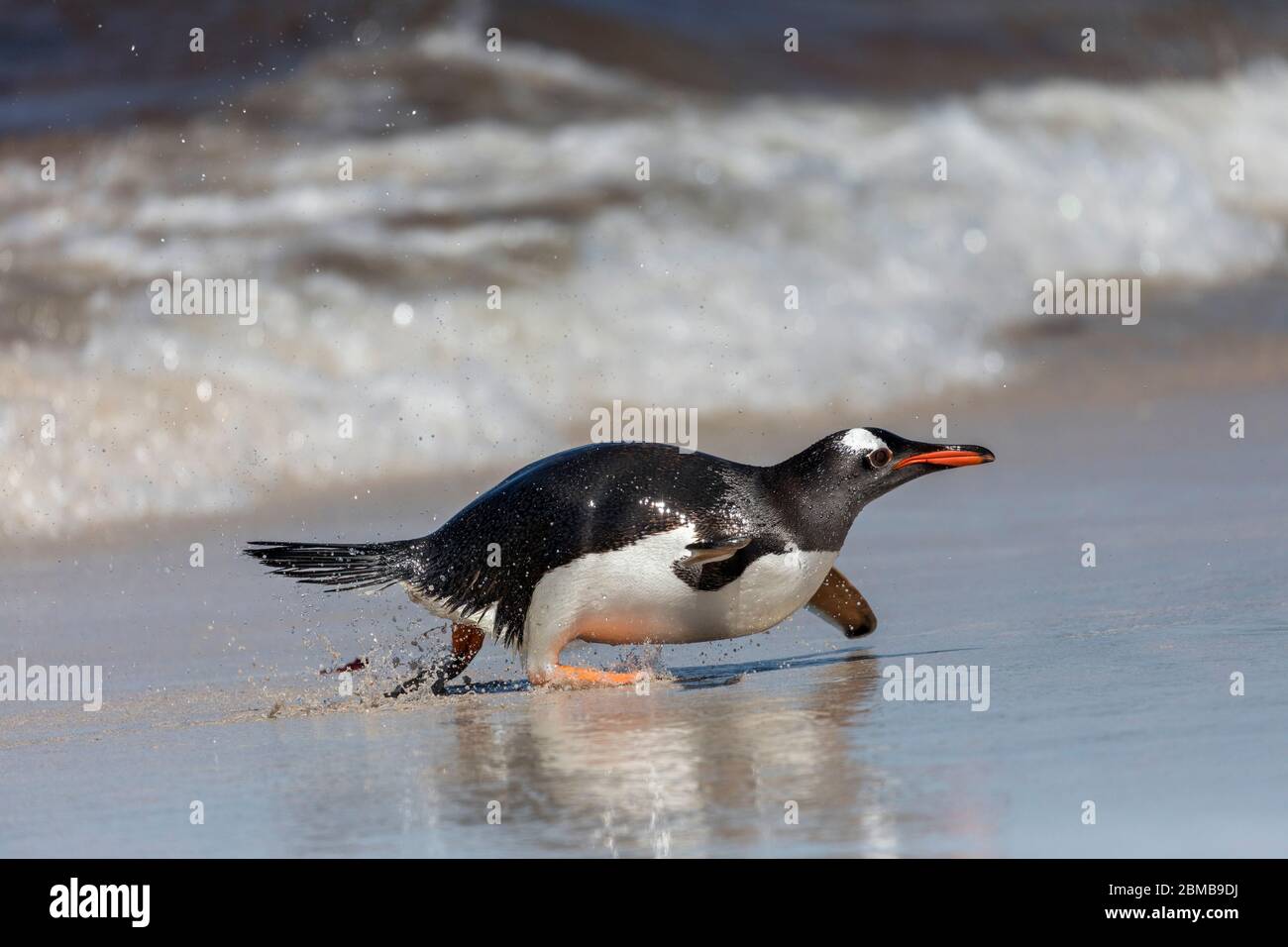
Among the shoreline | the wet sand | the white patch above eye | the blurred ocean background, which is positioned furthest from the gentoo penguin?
the blurred ocean background

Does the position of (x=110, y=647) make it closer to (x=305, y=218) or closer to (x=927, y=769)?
(x=927, y=769)

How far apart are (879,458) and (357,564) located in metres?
1.74

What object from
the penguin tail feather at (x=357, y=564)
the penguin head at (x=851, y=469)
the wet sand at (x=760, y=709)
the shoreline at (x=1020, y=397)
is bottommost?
the wet sand at (x=760, y=709)

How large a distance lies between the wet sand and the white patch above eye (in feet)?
2.30

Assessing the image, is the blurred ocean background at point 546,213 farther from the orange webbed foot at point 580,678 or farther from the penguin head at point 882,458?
the penguin head at point 882,458

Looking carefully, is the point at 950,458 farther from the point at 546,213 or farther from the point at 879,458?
the point at 546,213

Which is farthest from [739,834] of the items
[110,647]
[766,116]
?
[766,116]

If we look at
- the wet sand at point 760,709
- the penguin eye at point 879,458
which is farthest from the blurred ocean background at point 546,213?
the penguin eye at point 879,458

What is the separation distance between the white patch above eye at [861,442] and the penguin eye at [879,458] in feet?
0.04

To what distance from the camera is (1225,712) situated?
210 inches

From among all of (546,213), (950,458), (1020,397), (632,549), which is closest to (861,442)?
(950,458)

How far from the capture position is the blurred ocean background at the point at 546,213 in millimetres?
11102

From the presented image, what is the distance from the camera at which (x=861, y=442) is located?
6.45 metres

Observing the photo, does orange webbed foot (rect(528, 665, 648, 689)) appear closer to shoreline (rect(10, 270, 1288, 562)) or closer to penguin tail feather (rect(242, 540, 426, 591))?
penguin tail feather (rect(242, 540, 426, 591))
